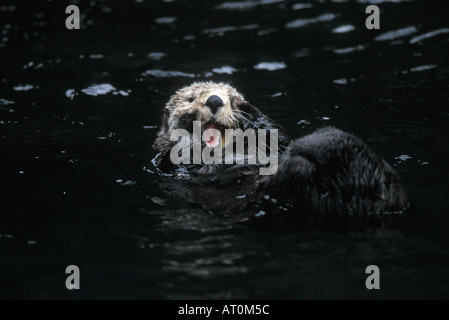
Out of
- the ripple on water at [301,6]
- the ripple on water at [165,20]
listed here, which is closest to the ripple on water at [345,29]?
the ripple on water at [301,6]

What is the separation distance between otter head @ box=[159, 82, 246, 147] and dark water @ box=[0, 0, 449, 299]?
0.50 m

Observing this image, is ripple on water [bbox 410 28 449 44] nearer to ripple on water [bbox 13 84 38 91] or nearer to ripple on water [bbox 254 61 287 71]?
ripple on water [bbox 254 61 287 71]

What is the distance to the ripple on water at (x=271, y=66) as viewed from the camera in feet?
25.2

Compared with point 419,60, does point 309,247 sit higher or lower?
lower

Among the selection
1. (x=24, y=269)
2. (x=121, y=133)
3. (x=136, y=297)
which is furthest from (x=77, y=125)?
(x=136, y=297)

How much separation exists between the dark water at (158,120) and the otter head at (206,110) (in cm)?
50

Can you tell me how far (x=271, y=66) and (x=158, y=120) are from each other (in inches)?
78.4

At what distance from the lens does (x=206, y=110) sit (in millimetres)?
4594

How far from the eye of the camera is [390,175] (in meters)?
3.74

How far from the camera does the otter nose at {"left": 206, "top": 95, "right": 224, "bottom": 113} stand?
4496 millimetres

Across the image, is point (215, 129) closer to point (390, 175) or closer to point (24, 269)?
point (390, 175)

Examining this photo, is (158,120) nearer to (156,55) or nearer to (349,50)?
(156,55)

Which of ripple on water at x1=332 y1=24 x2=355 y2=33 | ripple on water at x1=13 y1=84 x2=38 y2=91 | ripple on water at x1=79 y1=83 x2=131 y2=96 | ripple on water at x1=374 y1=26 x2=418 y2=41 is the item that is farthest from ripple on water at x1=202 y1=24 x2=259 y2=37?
ripple on water at x1=13 y1=84 x2=38 y2=91

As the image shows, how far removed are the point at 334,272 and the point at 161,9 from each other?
7.79 meters
